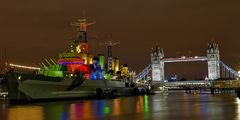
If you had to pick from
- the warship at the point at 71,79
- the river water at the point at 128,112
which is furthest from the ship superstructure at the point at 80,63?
the river water at the point at 128,112

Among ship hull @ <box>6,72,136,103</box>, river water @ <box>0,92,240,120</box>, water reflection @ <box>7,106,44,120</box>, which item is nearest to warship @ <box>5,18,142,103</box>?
ship hull @ <box>6,72,136,103</box>

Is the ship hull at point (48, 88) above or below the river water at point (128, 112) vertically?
above

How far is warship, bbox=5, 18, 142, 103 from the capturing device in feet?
182

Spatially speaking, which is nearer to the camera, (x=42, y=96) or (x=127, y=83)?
(x=42, y=96)

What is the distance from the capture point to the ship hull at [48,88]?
55.1 metres

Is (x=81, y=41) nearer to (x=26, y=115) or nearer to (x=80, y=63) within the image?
(x=80, y=63)

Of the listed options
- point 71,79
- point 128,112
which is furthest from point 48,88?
point 128,112

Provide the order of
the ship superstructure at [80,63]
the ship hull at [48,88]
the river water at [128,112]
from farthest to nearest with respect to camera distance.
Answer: the ship superstructure at [80,63] < the ship hull at [48,88] < the river water at [128,112]

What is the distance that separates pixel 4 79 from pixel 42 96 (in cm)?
571

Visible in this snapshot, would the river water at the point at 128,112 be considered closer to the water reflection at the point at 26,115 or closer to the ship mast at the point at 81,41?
the water reflection at the point at 26,115

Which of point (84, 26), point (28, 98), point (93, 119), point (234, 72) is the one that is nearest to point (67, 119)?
point (93, 119)

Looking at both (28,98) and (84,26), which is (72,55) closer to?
(84,26)

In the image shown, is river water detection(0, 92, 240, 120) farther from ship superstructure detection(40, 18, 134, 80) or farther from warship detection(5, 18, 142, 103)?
ship superstructure detection(40, 18, 134, 80)

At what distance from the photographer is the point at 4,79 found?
187 ft
